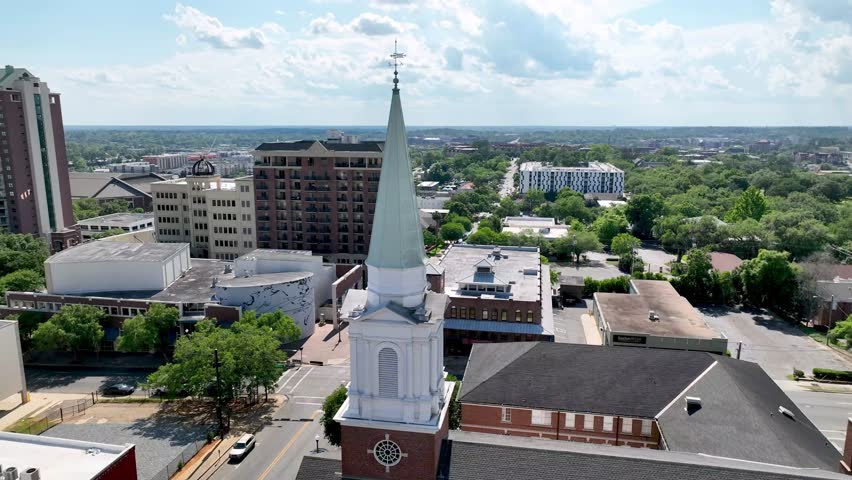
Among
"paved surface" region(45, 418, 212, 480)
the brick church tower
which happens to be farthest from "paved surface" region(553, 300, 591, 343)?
the brick church tower

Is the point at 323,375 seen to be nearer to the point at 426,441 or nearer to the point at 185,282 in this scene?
the point at 185,282

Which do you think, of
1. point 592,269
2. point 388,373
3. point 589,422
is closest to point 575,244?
point 592,269

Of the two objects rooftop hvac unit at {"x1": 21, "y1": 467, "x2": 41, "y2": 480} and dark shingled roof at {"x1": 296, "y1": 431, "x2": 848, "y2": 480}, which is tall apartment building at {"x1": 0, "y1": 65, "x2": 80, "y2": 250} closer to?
rooftop hvac unit at {"x1": 21, "y1": 467, "x2": 41, "y2": 480}

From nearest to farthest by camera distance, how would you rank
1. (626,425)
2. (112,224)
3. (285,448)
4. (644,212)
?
1. (626,425)
2. (285,448)
3. (112,224)
4. (644,212)

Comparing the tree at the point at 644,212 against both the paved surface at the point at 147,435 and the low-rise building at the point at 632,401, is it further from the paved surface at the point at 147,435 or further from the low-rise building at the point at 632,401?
the paved surface at the point at 147,435

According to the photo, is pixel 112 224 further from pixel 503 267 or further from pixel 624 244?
pixel 624 244

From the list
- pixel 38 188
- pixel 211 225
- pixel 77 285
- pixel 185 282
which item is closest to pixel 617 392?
pixel 185 282

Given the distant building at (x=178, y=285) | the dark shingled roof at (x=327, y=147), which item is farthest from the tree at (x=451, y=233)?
the distant building at (x=178, y=285)
